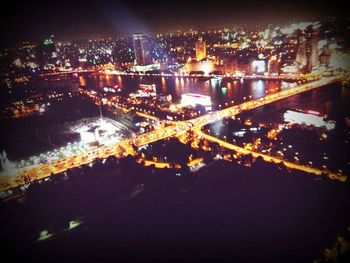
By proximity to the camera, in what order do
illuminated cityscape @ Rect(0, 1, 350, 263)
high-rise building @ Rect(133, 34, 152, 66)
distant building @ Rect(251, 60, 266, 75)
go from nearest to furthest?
1. illuminated cityscape @ Rect(0, 1, 350, 263)
2. distant building @ Rect(251, 60, 266, 75)
3. high-rise building @ Rect(133, 34, 152, 66)

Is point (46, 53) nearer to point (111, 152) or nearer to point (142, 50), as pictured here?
point (142, 50)

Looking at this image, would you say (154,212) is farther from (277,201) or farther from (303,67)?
(303,67)

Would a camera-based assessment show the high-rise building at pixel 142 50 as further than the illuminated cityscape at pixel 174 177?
Yes

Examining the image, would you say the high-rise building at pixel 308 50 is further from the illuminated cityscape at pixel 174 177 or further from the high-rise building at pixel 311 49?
the illuminated cityscape at pixel 174 177

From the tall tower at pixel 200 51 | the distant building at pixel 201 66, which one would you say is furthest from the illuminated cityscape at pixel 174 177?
the tall tower at pixel 200 51

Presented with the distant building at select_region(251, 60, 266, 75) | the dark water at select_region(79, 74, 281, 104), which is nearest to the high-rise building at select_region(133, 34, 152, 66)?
the dark water at select_region(79, 74, 281, 104)

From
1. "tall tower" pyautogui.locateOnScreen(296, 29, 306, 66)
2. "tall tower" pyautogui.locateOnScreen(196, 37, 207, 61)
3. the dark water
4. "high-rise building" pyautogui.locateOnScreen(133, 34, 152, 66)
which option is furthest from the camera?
"high-rise building" pyautogui.locateOnScreen(133, 34, 152, 66)

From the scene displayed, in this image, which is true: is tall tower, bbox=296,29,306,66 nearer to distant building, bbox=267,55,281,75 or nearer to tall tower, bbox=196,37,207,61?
distant building, bbox=267,55,281,75

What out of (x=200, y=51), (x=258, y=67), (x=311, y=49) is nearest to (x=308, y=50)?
(x=311, y=49)

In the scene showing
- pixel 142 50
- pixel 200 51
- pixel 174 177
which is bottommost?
pixel 174 177
